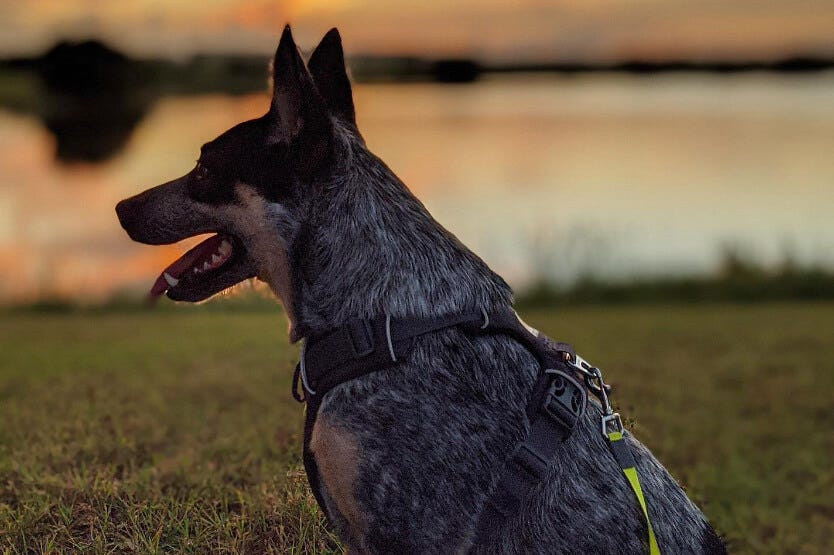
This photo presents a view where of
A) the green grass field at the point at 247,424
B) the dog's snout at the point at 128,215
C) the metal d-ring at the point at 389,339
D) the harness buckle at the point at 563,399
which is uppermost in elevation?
the dog's snout at the point at 128,215

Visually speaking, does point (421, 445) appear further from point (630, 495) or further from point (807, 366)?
point (807, 366)

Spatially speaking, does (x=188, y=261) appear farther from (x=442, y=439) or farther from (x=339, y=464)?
(x=442, y=439)

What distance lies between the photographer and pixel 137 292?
12680mm

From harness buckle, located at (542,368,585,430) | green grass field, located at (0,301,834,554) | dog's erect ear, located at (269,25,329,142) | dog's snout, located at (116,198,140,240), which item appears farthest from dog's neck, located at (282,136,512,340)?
green grass field, located at (0,301,834,554)

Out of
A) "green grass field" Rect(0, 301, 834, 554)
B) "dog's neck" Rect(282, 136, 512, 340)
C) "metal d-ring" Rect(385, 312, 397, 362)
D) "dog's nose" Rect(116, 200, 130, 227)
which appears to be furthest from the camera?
"green grass field" Rect(0, 301, 834, 554)

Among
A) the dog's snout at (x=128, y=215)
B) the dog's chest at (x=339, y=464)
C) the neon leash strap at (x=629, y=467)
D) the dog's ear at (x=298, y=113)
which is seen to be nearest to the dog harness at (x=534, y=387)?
the neon leash strap at (x=629, y=467)

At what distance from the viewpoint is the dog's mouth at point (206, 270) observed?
3984mm

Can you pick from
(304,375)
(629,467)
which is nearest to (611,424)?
(629,467)

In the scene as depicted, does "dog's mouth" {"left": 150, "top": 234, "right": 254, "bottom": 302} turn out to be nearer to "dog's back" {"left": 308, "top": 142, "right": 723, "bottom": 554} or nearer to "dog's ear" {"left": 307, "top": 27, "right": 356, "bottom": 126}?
"dog's back" {"left": 308, "top": 142, "right": 723, "bottom": 554}

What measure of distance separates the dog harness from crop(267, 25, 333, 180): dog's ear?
0.69 metres

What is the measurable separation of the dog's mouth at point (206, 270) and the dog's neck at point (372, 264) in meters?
0.28

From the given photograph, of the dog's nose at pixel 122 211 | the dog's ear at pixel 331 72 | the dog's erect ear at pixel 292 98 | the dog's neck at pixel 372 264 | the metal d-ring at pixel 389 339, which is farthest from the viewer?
the dog's nose at pixel 122 211

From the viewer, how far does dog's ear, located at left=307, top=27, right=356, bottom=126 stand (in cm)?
412

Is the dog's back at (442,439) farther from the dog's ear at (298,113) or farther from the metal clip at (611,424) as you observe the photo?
the dog's ear at (298,113)
